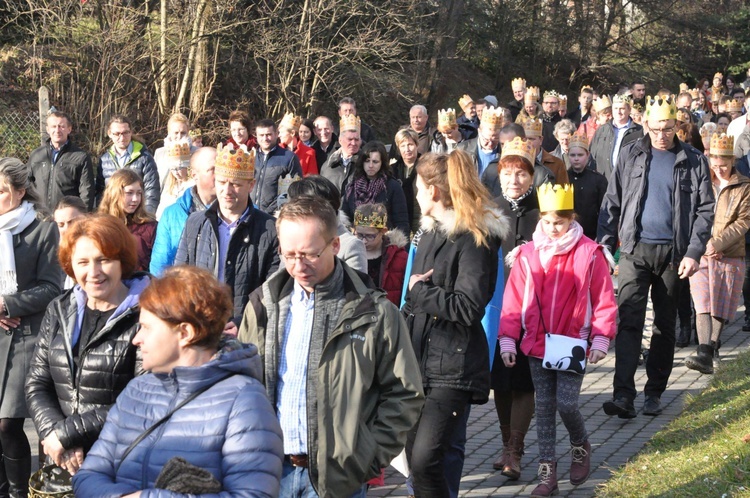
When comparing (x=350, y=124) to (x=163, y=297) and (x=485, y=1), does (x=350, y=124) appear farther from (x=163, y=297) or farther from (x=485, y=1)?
(x=485, y=1)

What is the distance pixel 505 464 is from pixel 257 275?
2184 millimetres

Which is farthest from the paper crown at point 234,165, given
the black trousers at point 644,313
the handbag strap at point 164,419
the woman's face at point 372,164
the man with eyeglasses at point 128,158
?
the man with eyeglasses at point 128,158

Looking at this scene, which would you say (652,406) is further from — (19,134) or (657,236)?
(19,134)

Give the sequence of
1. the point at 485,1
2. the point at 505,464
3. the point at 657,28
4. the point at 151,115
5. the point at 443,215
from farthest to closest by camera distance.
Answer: the point at 657,28
the point at 485,1
the point at 151,115
the point at 505,464
the point at 443,215

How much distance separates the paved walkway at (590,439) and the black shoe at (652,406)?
52 mm

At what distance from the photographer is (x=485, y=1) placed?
34.4 metres

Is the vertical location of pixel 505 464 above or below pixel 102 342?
below

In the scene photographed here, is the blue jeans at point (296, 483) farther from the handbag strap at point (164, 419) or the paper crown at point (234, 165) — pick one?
the paper crown at point (234, 165)

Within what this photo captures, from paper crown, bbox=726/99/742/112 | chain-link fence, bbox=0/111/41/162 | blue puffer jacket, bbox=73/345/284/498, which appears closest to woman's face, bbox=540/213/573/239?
blue puffer jacket, bbox=73/345/284/498

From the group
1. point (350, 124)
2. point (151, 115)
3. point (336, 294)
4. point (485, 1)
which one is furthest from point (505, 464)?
point (485, 1)

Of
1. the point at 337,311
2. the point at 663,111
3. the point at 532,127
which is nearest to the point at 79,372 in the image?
the point at 337,311

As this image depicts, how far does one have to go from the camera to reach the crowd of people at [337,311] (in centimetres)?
340

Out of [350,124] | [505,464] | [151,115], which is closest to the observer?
→ [505,464]

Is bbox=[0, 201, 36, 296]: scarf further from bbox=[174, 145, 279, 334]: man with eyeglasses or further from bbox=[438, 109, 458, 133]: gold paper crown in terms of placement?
bbox=[438, 109, 458, 133]: gold paper crown
